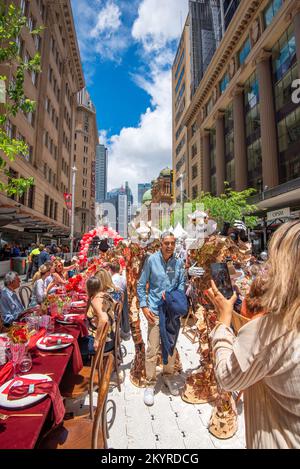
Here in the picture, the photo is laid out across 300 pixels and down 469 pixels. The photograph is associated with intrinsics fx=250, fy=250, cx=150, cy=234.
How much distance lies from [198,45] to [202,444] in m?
55.4

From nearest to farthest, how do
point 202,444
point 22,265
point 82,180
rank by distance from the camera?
point 202,444 < point 22,265 < point 82,180

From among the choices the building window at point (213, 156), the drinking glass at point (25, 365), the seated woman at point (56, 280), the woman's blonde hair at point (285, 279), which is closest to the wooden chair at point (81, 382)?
the drinking glass at point (25, 365)

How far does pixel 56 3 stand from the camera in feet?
105

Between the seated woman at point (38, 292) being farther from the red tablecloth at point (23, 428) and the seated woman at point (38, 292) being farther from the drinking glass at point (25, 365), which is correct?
the red tablecloth at point (23, 428)

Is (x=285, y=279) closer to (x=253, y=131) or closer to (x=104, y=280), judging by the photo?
(x=104, y=280)

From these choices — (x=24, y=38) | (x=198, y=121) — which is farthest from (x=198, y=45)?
(x=24, y=38)

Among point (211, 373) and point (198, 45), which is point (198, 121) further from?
point (211, 373)

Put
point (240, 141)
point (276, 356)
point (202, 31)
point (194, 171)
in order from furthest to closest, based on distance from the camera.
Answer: point (194, 171) < point (202, 31) < point (240, 141) < point (276, 356)

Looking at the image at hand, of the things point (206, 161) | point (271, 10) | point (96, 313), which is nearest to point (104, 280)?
point (96, 313)

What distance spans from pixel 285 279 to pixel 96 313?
9.74ft

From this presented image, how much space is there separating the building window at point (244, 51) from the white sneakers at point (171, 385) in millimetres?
34764

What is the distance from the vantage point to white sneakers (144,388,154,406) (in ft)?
11.6

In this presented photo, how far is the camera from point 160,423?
3158 millimetres

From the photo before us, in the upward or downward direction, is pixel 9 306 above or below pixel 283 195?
below
